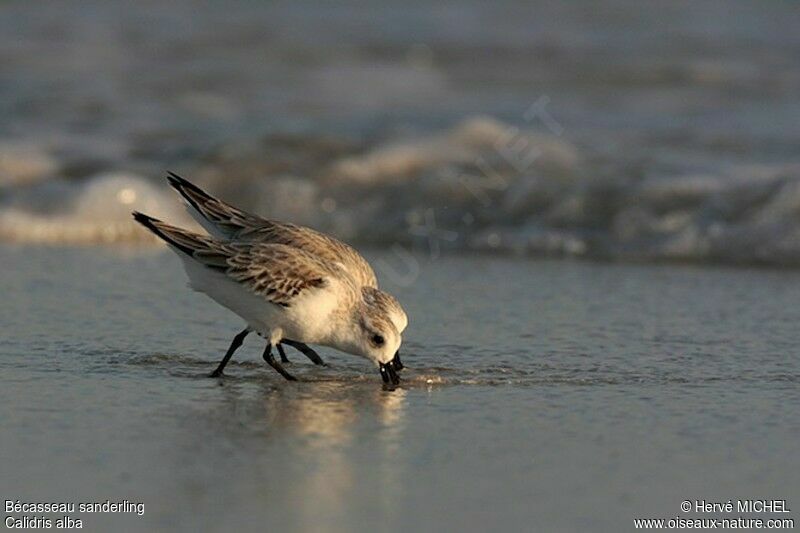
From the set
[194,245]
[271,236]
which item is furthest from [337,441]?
[271,236]

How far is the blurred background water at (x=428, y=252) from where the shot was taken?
16.0ft

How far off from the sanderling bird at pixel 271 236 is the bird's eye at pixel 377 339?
0.94ft

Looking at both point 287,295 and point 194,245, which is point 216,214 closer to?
point 194,245

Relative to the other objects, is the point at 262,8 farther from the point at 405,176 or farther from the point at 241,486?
the point at 241,486

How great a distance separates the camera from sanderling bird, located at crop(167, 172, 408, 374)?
668 centimetres

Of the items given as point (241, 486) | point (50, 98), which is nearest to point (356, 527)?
point (241, 486)

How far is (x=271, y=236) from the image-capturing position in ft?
22.2

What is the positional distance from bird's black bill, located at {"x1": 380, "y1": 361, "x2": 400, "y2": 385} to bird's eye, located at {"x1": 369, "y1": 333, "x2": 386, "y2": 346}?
93 mm

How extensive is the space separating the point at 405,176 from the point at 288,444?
19.6 ft

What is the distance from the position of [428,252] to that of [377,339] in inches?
138

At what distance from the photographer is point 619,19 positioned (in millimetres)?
17031

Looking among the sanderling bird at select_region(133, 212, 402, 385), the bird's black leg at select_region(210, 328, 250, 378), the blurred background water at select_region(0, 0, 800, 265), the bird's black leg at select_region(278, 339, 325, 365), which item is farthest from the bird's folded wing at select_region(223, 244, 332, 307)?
the blurred background water at select_region(0, 0, 800, 265)

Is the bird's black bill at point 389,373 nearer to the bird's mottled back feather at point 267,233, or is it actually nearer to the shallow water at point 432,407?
the shallow water at point 432,407

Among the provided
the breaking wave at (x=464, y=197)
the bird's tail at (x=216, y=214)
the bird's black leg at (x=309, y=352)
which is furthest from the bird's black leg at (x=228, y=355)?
the breaking wave at (x=464, y=197)
